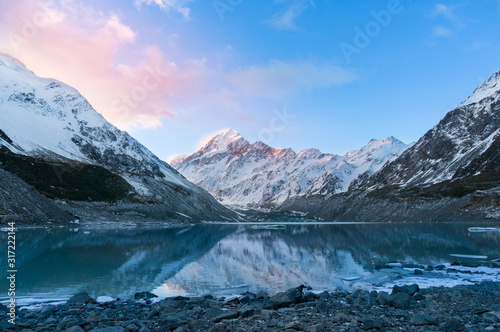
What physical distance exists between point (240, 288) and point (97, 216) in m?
123

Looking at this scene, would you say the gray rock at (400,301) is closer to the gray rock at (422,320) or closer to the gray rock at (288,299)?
the gray rock at (422,320)

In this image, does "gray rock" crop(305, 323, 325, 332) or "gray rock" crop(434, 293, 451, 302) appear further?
"gray rock" crop(434, 293, 451, 302)

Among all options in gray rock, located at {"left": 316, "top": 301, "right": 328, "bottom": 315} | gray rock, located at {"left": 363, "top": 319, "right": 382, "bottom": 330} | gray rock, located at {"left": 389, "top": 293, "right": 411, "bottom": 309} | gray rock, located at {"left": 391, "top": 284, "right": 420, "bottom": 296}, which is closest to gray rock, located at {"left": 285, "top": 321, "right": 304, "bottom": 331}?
gray rock, located at {"left": 363, "top": 319, "right": 382, "bottom": 330}

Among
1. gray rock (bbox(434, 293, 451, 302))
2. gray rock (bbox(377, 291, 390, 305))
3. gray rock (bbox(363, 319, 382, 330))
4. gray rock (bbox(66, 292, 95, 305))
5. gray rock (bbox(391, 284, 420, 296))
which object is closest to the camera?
gray rock (bbox(363, 319, 382, 330))

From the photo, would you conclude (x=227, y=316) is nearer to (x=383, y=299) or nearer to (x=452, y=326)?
(x=383, y=299)

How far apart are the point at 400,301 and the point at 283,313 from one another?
7.05m

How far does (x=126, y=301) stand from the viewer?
22891mm

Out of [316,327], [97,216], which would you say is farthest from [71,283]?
[97,216]

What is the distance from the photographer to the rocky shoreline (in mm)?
15977

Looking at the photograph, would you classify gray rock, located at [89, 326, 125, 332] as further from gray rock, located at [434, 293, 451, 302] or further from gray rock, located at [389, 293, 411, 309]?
gray rock, located at [434, 293, 451, 302]

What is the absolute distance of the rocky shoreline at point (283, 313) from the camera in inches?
629

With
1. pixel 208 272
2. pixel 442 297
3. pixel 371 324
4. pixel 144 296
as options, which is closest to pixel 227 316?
pixel 371 324

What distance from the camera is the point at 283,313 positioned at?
1895cm

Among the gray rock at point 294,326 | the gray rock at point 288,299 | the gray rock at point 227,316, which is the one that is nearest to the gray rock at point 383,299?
the gray rock at point 288,299
